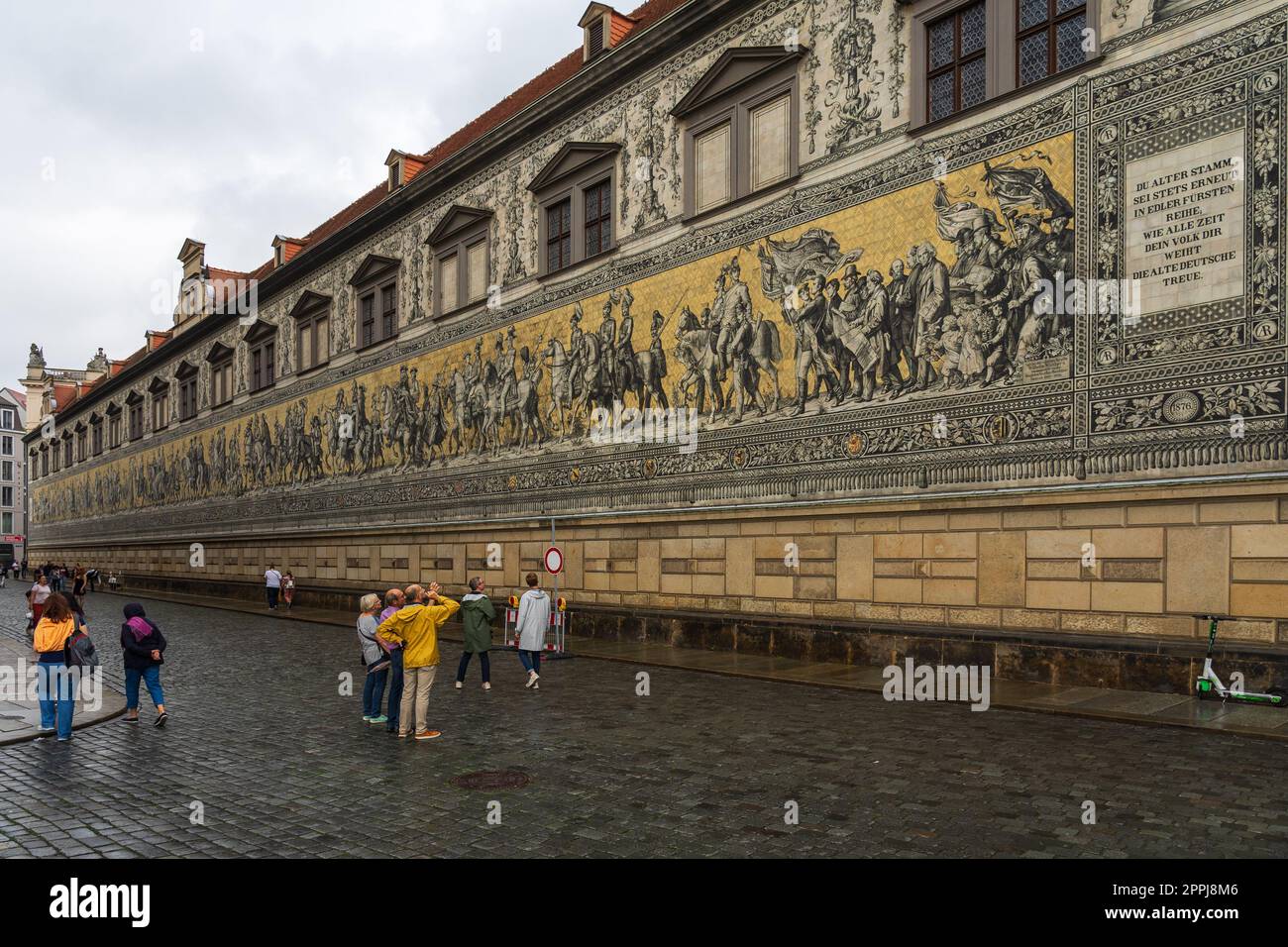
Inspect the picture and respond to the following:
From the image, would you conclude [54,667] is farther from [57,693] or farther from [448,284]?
[448,284]

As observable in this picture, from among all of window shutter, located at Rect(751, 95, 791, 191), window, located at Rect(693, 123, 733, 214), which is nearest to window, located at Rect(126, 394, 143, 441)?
window, located at Rect(693, 123, 733, 214)

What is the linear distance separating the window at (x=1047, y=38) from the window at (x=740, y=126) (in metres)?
4.07

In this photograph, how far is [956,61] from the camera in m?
14.5

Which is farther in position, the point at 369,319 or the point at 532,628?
the point at 369,319

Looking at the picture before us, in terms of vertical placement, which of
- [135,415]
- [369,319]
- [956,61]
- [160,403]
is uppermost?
[956,61]

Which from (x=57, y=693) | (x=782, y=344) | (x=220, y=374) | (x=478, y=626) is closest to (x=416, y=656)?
(x=478, y=626)

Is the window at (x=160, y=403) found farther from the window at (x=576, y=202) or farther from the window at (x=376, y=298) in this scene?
the window at (x=576, y=202)

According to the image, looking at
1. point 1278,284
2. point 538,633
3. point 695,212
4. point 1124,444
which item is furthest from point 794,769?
point 695,212

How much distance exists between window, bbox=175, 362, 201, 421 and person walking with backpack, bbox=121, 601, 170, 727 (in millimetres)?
37127

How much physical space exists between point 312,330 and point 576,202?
52.3ft

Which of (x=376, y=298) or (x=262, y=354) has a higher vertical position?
(x=376, y=298)

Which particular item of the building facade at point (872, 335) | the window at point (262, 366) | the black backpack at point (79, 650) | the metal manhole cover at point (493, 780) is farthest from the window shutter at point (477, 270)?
the metal manhole cover at point (493, 780)

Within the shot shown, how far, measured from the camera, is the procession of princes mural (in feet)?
44.1

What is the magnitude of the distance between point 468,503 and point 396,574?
15.3 feet
